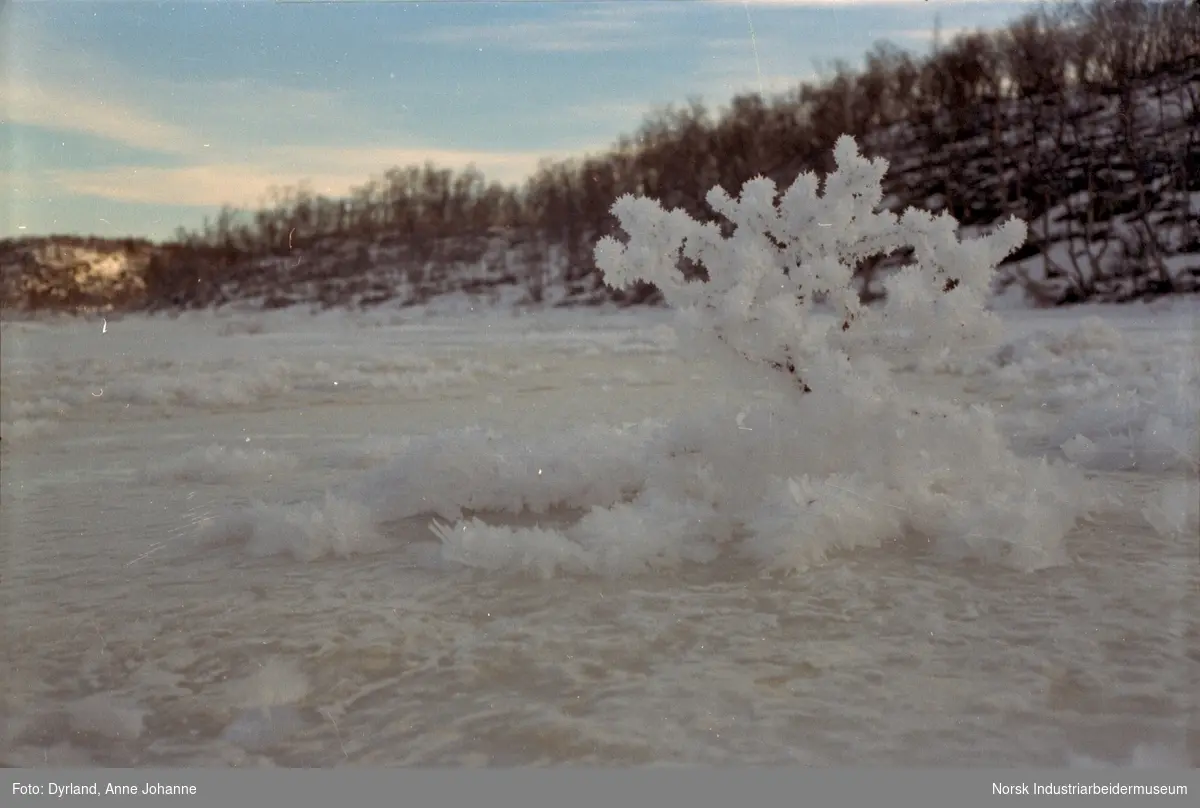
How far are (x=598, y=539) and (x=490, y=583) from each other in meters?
0.28

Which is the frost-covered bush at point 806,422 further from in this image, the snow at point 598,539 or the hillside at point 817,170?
the hillside at point 817,170

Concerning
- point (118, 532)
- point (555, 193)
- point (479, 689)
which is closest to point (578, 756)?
point (479, 689)

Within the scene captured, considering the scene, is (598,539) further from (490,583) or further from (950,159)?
(950,159)

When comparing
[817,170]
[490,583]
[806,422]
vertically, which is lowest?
Answer: [490,583]

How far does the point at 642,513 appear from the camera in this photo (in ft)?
7.93

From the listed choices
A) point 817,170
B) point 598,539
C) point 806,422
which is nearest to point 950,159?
point 817,170

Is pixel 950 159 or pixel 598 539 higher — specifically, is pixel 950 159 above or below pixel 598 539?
above

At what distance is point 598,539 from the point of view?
89.1 inches

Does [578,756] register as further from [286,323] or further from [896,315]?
[286,323]

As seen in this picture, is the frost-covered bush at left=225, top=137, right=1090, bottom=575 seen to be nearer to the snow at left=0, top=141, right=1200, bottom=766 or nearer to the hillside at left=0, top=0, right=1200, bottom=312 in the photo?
the snow at left=0, top=141, right=1200, bottom=766

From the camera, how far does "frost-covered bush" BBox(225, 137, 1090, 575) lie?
2281 millimetres

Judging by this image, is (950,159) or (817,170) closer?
(817,170)

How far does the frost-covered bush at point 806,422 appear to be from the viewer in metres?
2.28

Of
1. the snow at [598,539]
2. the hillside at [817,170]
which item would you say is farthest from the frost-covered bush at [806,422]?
the hillside at [817,170]
